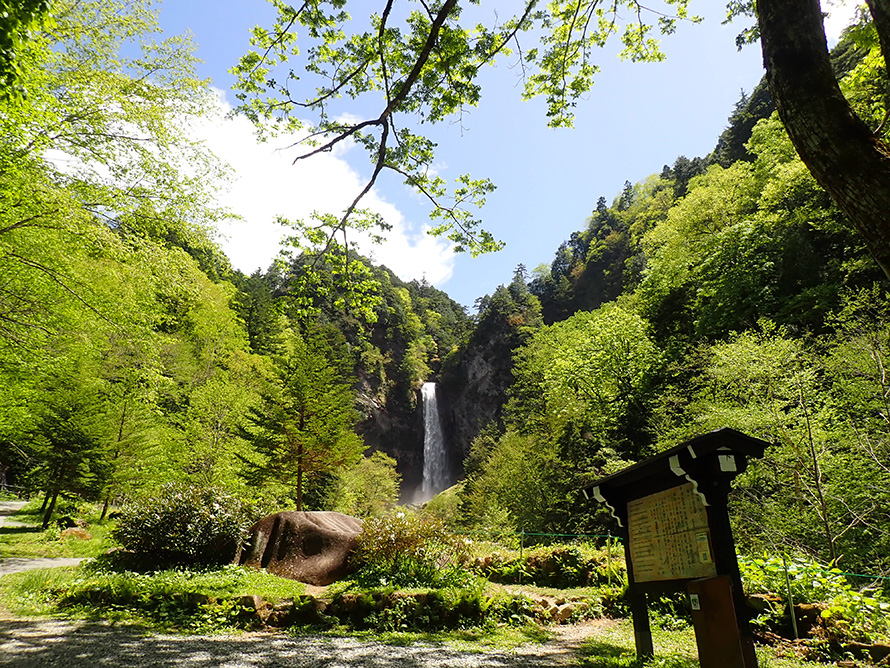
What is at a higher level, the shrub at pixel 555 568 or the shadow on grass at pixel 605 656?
the shrub at pixel 555 568

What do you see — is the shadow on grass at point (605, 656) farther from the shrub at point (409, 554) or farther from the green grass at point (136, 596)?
the green grass at point (136, 596)

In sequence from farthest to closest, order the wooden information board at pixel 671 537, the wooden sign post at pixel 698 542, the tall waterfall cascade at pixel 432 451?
1. the tall waterfall cascade at pixel 432 451
2. the wooden information board at pixel 671 537
3. the wooden sign post at pixel 698 542

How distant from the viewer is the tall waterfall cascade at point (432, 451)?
4647 centimetres

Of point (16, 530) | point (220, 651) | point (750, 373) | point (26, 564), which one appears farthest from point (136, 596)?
point (750, 373)

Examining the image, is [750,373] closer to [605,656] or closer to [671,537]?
[671,537]

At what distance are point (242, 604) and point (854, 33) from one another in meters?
9.08

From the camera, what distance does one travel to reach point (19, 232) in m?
8.41

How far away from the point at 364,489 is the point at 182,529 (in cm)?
1859

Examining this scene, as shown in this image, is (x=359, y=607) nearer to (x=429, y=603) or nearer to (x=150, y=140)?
(x=429, y=603)

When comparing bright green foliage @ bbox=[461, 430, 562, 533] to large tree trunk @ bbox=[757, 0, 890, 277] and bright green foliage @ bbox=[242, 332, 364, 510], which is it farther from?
large tree trunk @ bbox=[757, 0, 890, 277]

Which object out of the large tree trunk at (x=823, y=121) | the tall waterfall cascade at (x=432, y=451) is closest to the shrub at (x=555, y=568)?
the large tree trunk at (x=823, y=121)

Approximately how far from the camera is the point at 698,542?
409 cm

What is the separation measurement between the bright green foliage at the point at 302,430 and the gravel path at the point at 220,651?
32.7 ft

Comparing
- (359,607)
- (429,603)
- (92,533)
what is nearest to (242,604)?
(359,607)
